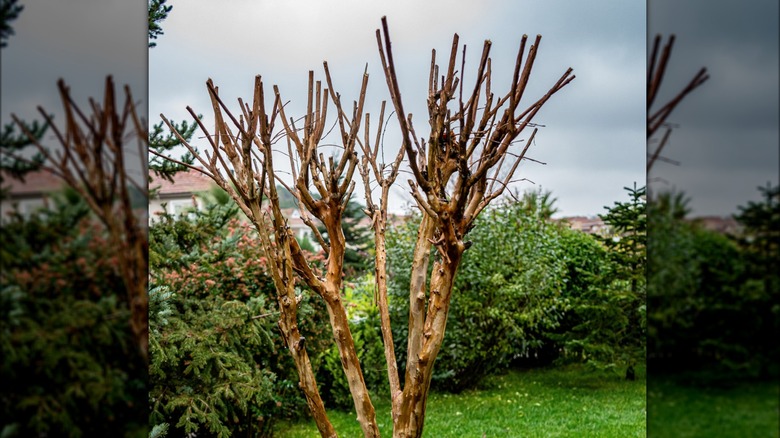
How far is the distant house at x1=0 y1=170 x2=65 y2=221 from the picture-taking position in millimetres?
618

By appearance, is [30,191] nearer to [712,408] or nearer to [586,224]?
[712,408]

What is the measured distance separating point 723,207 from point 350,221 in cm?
957

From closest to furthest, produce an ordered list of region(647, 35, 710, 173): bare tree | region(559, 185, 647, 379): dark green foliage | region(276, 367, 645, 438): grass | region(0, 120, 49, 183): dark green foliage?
region(0, 120, 49, 183): dark green foliage
region(647, 35, 710, 173): bare tree
region(276, 367, 645, 438): grass
region(559, 185, 647, 379): dark green foliage

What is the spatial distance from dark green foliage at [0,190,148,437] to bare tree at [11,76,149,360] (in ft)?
0.08

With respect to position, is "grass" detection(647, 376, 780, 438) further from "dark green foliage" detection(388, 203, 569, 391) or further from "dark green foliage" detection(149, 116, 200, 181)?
"dark green foliage" detection(388, 203, 569, 391)

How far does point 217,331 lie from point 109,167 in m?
3.63

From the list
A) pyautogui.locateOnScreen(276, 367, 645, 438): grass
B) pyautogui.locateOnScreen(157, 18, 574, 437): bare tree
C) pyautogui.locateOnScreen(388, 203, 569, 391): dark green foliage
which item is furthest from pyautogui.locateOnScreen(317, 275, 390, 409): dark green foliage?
pyautogui.locateOnScreen(157, 18, 574, 437): bare tree

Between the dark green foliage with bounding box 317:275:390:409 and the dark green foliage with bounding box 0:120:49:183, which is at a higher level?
the dark green foliage with bounding box 0:120:49:183

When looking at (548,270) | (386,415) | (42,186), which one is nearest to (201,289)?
(386,415)

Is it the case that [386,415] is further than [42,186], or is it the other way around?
[386,415]

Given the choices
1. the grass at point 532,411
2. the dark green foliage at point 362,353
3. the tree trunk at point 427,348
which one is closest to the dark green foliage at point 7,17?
the tree trunk at point 427,348

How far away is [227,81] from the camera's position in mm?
7578

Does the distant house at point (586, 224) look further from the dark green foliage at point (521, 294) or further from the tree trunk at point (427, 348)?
the tree trunk at point (427, 348)

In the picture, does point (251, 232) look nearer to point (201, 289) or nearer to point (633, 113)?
point (201, 289)
